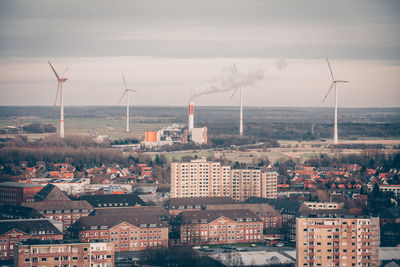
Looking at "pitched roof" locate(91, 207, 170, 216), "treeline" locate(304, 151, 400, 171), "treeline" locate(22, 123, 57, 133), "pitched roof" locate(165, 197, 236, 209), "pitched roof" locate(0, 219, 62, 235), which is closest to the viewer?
"pitched roof" locate(0, 219, 62, 235)

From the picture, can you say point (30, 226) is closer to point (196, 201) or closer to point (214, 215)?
point (214, 215)

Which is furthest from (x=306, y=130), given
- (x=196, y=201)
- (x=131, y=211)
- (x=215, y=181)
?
(x=131, y=211)

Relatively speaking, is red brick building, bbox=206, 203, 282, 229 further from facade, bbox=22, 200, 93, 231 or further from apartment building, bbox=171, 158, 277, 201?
apartment building, bbox=171, 158, 277, 201

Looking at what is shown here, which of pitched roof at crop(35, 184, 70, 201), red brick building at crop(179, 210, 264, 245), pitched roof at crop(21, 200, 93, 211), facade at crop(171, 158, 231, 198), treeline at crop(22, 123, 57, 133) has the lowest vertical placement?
red brick building at crop(179, 210, 264, 245)

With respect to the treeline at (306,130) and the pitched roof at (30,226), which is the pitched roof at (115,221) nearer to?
the pitched roof at (30,226)

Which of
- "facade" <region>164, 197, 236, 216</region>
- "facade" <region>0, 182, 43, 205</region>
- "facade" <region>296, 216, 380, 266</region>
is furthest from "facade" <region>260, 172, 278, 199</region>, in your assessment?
"facade" <region>296, 216, 380, 266</region>

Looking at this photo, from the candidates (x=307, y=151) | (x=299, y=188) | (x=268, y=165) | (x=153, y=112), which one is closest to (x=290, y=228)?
(x=299, y=188)

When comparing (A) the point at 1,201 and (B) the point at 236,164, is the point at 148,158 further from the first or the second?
(A) the point at 1,201
